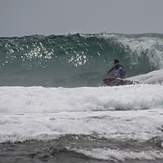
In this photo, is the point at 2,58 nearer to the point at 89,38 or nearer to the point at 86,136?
the point at 89,38

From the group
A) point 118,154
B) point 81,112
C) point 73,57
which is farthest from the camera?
point 73,57

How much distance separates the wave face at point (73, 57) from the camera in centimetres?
1568

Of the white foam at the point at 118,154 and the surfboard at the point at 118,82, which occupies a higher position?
the white foam at the point at 118,154

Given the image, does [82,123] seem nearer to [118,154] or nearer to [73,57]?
[118,154]

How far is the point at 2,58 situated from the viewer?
17672 millimetres

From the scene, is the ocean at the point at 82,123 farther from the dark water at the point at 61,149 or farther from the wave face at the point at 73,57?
the wave face at the point at 73,57

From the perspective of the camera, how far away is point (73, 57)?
17.9 metres

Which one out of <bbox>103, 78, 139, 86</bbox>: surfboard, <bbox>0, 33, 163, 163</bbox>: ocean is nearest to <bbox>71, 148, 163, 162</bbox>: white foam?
<bbox>0, 33, 163, 163</bbox>: ocean

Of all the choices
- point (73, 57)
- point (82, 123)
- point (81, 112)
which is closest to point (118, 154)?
point (82, 123)

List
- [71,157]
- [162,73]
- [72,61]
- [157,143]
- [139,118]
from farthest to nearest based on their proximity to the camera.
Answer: [72,61] < [162,73] < [139,118] < [157,143] < [71,157]

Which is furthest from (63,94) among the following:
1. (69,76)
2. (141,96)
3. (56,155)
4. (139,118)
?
(69,76)

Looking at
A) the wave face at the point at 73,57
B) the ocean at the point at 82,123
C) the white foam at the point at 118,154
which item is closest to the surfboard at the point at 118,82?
the ocean at the point at 82,123

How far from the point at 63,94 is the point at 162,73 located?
28.3 ft

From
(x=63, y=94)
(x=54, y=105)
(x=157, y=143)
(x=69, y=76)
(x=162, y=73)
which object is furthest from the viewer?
(x=69, y=76)
